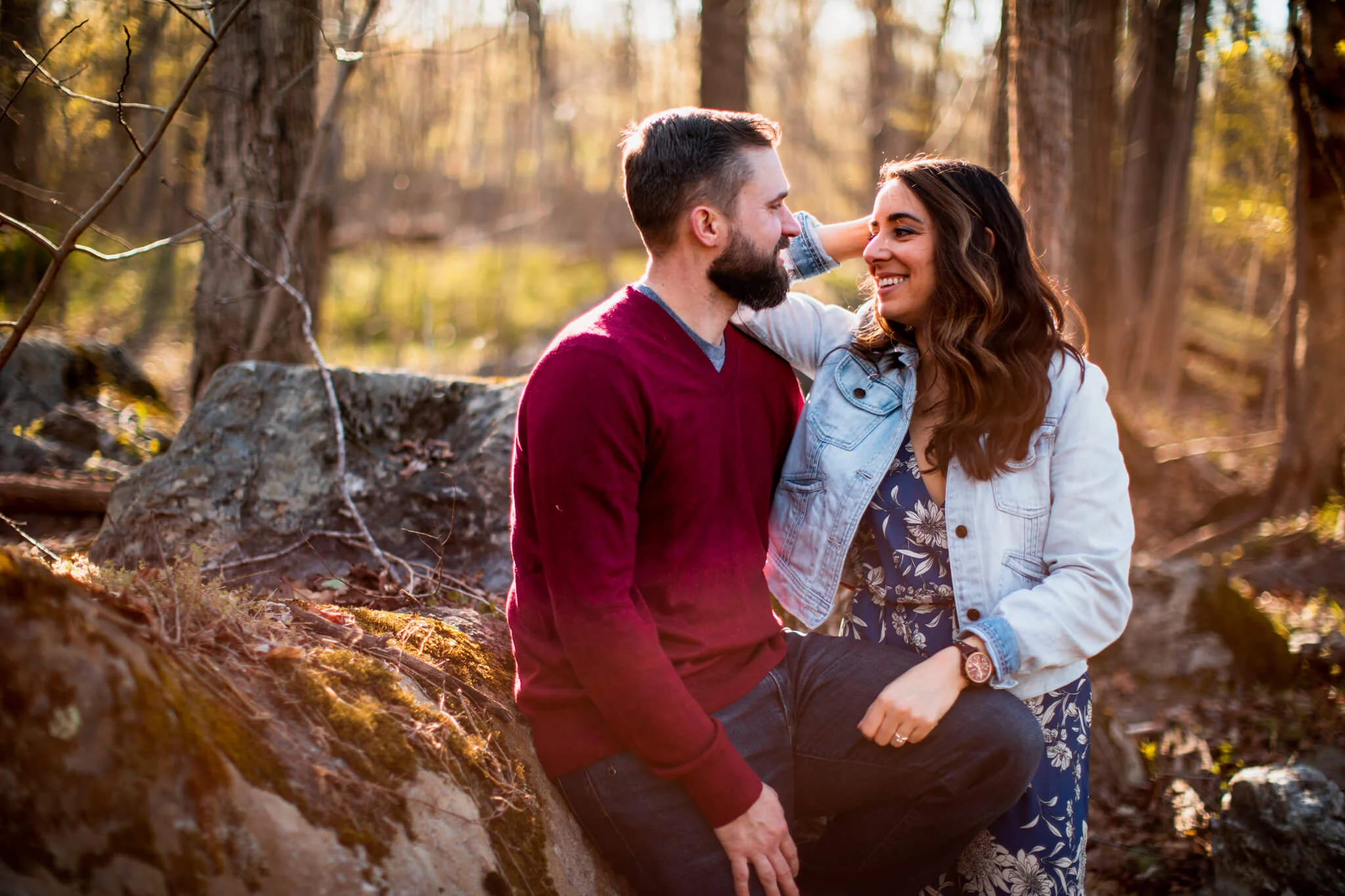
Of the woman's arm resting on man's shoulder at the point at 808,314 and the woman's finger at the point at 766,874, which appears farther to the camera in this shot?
the woman's arm resting on man's shoulder at the point at 808,314

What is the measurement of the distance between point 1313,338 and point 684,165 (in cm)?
601

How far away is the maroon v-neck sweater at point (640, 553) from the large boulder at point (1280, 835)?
88.1 inches

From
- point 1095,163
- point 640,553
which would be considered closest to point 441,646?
point 640,553

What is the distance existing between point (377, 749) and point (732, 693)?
3.07ft

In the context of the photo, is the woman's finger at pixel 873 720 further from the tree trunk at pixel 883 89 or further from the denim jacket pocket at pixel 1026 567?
the tree trunk at pixel 883 89

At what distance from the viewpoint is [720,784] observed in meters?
2.18

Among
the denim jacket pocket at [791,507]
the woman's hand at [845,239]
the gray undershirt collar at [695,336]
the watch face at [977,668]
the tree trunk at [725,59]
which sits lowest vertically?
the watch face at [977,668]

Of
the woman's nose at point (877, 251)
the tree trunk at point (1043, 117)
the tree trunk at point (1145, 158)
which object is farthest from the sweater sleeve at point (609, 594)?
the tree trunk at point (1145, 158)

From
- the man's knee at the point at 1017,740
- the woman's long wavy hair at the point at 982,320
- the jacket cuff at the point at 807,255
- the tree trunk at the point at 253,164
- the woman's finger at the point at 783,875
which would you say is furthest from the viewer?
the tree trunk at the point at 253,164

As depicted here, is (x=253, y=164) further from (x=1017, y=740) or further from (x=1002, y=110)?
(x=1017, y=740)

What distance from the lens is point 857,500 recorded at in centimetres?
275

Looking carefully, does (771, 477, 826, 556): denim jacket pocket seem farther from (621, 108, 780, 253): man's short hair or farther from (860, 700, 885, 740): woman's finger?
(621, 108, 780, 253): man's short hair

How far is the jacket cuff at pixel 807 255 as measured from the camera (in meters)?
3.12

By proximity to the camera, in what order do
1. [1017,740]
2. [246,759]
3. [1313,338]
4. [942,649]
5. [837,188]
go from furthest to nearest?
[837,188]
[1313,338]
[942,649]
[1017,740]
[246,759]
